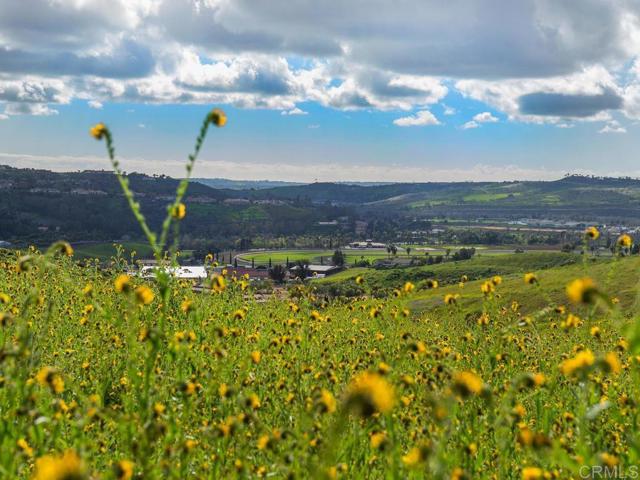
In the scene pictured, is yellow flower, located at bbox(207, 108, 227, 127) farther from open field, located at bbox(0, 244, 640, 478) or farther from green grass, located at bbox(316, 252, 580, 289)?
green grass, located at bbox(316, 252, 580, 289)

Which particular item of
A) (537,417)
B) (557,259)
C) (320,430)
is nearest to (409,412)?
(320,430)

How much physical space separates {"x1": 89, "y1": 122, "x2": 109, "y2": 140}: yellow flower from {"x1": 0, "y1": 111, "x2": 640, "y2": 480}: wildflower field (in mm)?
15

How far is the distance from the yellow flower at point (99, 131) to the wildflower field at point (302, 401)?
0.6 inches

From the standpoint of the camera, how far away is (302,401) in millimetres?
6953

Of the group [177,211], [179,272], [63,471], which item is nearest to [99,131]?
[177,211]

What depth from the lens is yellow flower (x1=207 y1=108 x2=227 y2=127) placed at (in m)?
4.66

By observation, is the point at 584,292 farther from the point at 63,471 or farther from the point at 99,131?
the point at 99,131

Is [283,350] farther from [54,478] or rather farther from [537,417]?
[54,478]

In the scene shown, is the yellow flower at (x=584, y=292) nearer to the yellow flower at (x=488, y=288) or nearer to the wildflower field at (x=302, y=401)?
the wildflower field at (x=302, y=401)

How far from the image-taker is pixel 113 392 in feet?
30.8

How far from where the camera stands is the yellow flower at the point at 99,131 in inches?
187

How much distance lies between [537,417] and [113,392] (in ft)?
20.8

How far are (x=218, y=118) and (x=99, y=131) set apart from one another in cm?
97

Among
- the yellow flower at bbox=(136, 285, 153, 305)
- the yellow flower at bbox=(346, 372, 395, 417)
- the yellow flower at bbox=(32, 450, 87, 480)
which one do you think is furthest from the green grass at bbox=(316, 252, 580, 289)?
the yellow flower at bbox=(346, 372, 395, 417)
